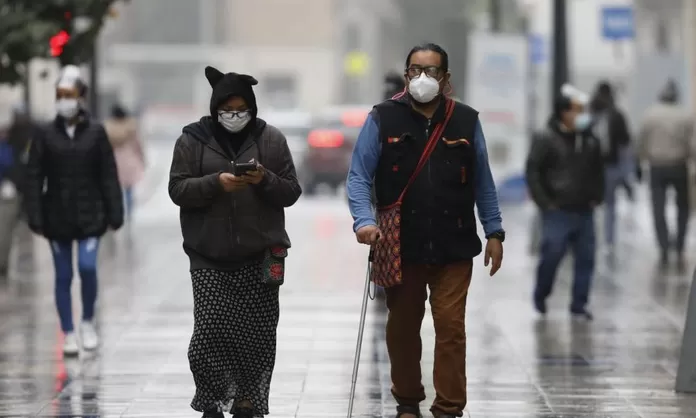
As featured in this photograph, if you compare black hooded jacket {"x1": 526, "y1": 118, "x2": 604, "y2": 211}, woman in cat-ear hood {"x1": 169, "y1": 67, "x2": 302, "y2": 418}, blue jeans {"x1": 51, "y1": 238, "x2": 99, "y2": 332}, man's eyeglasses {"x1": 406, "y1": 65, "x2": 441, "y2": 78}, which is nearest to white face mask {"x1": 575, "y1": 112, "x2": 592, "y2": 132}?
black hooded jacket {"x1": 526, "y1": 118, "x2": 604, "y2": 211}

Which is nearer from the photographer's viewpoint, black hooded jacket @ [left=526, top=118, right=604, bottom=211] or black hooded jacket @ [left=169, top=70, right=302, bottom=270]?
black hooded jacket @ [left=169, top=70, right=302, bottom=270]

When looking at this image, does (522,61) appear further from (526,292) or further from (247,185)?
(247,185)

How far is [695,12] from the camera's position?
30828 millimetres

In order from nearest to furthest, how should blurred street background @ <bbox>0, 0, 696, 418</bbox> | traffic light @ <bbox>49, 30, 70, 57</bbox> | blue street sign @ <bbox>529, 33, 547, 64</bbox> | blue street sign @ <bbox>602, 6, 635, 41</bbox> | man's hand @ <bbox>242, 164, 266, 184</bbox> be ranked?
man's hand @ <bbox>242, 164, 266, 184</bbox>, blurred street background @ <bbox>0, 0, 696, 418</bbox>, traffic light @ <bbox>49, 30, 70, 57</bbox>, blue street sign @ <bbox>602, 6, 635, 41</bbox>, blue street sign @ <bbox>529, 33, 547, 64</bbox>

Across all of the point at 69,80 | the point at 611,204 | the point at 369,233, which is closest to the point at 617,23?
the point at 611,204

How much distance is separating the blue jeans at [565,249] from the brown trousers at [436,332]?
493 cm

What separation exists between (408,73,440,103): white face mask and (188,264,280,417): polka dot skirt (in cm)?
111

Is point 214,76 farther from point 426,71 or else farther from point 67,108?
point 67,108

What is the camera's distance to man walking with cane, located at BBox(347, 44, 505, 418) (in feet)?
28.0

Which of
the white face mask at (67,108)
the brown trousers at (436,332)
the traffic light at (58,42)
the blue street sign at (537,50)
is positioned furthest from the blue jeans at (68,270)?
the blue street sign at (537,50)

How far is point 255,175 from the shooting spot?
813 centimetres

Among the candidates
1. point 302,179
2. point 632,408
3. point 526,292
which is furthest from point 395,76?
point 302,179

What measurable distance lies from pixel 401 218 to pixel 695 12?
915 inches

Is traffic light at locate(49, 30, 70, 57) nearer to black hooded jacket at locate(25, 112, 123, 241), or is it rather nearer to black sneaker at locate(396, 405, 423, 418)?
black hooded jacket at locate(25, 112, 123, 241)
